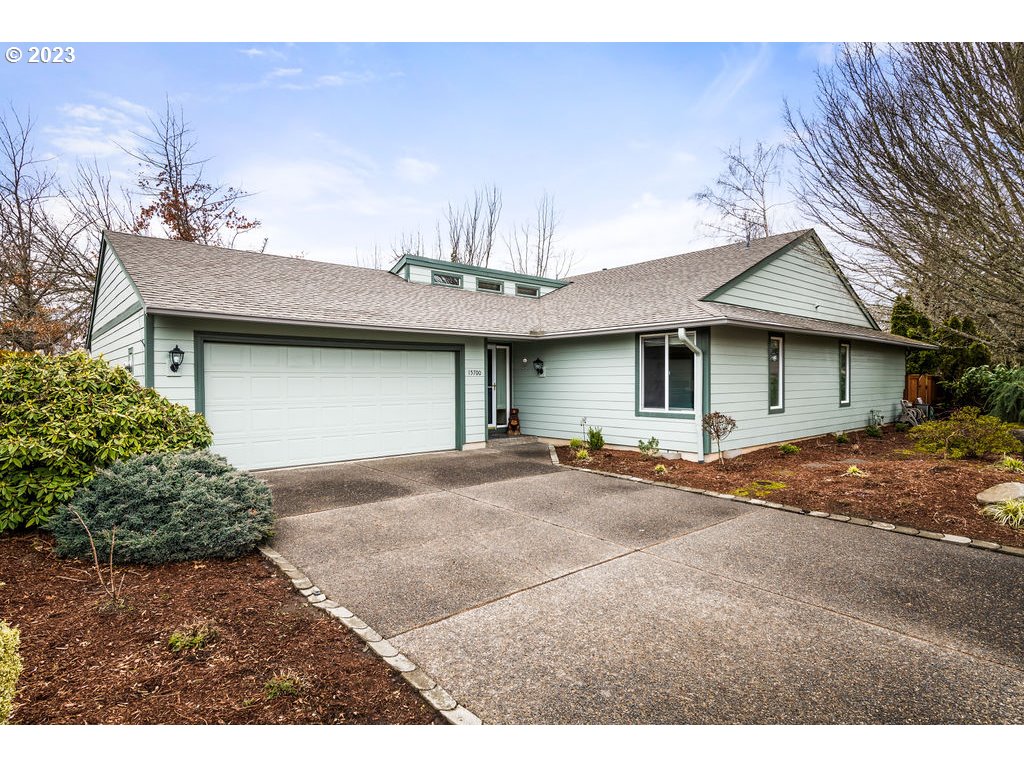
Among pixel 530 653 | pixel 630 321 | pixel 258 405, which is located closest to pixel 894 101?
pixel 630 321

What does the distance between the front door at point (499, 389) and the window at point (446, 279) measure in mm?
2908

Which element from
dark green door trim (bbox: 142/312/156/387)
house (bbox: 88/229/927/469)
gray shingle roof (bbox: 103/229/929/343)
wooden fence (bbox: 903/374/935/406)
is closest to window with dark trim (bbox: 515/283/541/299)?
gray shingle roof (bbox: 103/229/929/343)

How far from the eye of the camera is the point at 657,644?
3.05 meters

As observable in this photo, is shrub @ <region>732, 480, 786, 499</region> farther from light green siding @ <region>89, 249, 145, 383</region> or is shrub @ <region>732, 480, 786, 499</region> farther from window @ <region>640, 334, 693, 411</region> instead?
light green siding @ <region>89, 249, 145, 383</region>

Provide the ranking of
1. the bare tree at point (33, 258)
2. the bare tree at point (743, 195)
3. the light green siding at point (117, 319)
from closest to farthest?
the light green siding at point (117, 319) < the bare tree at point (33, 258) < the bare tree at point (743, 195)

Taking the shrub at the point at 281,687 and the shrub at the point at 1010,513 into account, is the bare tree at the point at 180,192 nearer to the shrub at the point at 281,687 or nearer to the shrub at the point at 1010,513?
the shrub at the point at 281,687

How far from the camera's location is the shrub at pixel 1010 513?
521 centimetres

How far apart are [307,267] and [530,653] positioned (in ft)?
36.5

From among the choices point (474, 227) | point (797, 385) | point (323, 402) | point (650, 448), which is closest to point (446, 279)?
point (323, 402)

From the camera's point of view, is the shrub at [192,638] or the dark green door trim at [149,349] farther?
the dark green door trim at [149,349]

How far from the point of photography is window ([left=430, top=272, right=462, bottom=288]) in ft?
45.9

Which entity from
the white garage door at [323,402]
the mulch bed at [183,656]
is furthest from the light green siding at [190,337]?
the mulch bed at [183,656]

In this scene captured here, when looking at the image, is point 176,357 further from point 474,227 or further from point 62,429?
point 474,227

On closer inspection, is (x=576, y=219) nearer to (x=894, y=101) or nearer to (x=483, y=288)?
(x=483, y=288)
